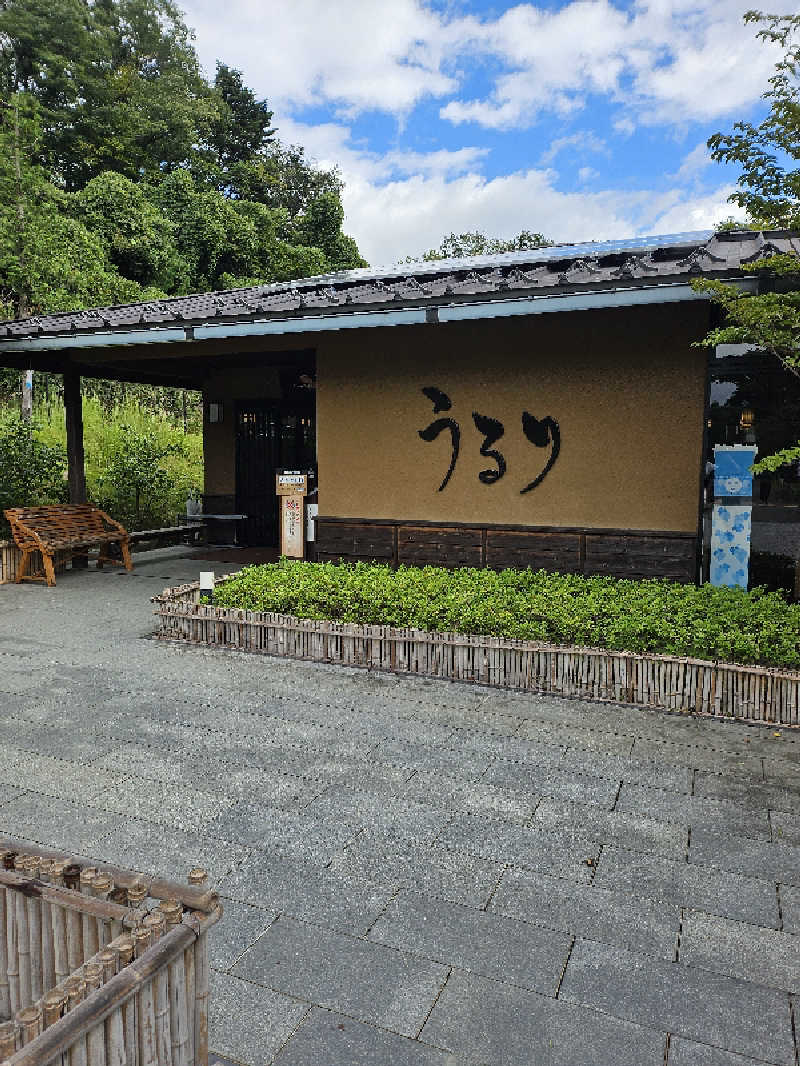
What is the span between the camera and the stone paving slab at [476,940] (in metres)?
2.45

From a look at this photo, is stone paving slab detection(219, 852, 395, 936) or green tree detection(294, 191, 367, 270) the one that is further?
green tree detection(294, 191, 367, 270)

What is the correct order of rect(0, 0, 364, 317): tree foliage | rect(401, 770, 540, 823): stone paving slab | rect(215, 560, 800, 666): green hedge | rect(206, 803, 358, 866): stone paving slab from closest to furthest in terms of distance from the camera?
rect(206, 803, 358, 866): stone paving slab < rect(401, 770, 540, 823): stone paving slab < rect(215, 560, 800, 666): green hedge < rect(0, 0, 364, 317): tree foliage

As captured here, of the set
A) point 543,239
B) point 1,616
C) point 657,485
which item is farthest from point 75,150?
point 657,485

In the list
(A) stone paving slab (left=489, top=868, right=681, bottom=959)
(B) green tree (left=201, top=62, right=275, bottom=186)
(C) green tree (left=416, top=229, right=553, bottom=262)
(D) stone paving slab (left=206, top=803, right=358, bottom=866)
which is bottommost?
(A) stone paving slab (left=489, top=868, right=681, bottom=959)

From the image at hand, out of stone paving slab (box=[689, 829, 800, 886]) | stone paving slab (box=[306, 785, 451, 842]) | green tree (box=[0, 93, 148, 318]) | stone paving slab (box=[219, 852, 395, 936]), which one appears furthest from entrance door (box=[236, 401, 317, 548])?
stone paving slab (box=[689, 829, 800, 886])

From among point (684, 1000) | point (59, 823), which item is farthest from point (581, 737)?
point (59, 823)

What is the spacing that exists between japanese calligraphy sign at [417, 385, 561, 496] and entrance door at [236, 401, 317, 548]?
178 inches

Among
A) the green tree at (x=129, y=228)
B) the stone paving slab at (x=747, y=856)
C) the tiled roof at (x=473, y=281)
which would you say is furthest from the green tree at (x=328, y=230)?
the stone paving slab at (x=747, y=856)

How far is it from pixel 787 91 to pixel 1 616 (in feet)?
26.8

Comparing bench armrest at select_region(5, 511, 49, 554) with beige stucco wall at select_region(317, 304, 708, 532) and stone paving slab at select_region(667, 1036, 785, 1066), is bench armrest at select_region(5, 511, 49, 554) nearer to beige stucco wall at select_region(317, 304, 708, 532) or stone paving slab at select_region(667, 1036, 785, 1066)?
beige stucco wall at select_region(317, 304, 708, 532)

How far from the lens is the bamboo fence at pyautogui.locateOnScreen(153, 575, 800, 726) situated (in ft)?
15.4

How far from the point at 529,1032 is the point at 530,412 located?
563cm

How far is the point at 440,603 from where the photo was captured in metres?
5.90

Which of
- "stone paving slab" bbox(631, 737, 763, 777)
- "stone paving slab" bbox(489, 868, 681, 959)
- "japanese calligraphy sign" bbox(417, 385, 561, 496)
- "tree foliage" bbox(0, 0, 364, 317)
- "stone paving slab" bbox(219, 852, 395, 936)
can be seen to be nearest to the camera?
"stone paving slab" bbox(489, 868, 681, 959)
